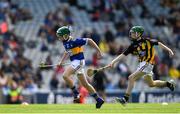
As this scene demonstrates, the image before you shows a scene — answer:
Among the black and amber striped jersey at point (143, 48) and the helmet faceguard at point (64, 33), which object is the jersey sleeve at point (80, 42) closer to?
the helmet faceguard at point (64, 33)

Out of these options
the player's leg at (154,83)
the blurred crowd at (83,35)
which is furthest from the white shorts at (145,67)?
the blurred crowd at (83,35)

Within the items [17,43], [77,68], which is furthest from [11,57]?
[77,68]

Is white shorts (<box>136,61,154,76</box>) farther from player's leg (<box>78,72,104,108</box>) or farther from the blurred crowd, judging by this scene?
the blurred crowd

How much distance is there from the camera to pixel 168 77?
38.5 metres

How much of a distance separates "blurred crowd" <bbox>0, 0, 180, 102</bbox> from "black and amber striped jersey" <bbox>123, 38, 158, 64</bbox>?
9.49m

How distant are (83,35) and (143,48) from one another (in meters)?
16.1

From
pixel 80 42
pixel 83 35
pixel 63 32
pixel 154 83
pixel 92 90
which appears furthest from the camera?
pixel 83 35

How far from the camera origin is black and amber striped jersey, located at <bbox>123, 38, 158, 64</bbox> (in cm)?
2322

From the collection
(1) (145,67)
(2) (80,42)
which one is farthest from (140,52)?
(2) (80,42)

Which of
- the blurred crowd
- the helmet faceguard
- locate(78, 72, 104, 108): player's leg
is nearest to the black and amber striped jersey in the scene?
locate(78, 72, 104, 108): player's leg

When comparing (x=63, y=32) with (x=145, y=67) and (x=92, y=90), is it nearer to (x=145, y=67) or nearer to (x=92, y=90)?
(x=92, y=90)

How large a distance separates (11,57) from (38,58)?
150cm

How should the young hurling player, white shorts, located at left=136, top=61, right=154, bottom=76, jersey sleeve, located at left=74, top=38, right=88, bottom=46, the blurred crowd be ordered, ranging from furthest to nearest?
the blurred crowd < white shorts, located at left=136, top=61, right=154, bottom=76 < the young hurling player < jersey sleeve, located at left=74, top=38, right=88, bottom=46

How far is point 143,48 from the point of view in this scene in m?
23.3
